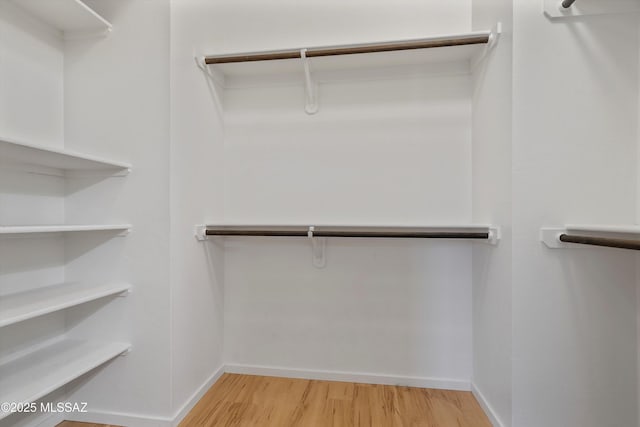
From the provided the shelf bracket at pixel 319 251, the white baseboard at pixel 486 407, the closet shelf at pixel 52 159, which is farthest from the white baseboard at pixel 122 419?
the white baseboard at pixel 486 407

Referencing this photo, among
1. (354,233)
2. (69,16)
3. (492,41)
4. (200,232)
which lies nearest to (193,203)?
(200,232)

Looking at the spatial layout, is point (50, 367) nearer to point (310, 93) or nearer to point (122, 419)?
point (122, 419)

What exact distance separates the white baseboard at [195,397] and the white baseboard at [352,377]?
10 centimetres

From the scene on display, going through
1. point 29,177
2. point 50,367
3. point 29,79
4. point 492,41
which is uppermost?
point 492,41

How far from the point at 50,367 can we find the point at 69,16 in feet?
4.79

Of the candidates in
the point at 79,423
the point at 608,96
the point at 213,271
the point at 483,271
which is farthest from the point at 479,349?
the point at 79,423

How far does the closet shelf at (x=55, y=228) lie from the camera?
93 cm

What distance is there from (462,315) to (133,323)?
165 centimetres

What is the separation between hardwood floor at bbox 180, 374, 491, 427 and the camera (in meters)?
1.42

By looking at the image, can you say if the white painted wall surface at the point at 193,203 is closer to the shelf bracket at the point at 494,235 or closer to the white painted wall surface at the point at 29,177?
the white painted wall surface at the point at 29,177

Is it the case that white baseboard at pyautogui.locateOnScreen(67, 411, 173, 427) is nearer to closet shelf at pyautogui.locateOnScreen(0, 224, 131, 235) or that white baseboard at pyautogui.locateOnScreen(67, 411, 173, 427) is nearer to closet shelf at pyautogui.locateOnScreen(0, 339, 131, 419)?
closet shelf at pyautogui.locateOnScreen(0, 339, 131, 419)

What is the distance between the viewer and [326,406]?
1.53 meters

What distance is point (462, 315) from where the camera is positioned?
5.51ft

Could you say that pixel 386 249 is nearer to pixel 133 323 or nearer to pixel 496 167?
pixel 496 167
